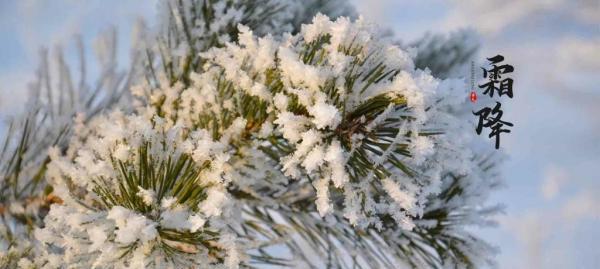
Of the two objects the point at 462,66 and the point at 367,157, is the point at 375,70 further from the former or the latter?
the point at 462,66

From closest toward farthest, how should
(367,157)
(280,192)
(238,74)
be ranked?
(367,157) < (238,74) < (280,192)

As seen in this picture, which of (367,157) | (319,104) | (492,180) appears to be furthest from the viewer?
(492,180)

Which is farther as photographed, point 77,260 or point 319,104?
point 77,260

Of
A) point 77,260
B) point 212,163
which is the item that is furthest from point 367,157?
point 77,260

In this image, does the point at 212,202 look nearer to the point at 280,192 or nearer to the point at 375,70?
the point at 375,70

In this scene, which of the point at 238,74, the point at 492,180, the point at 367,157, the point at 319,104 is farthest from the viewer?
the point at 492,180

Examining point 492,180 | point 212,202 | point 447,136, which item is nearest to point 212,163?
point 212,202

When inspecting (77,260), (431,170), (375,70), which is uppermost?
(375,70)

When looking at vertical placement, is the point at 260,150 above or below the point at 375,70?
below

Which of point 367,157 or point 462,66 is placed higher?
point 462,66
